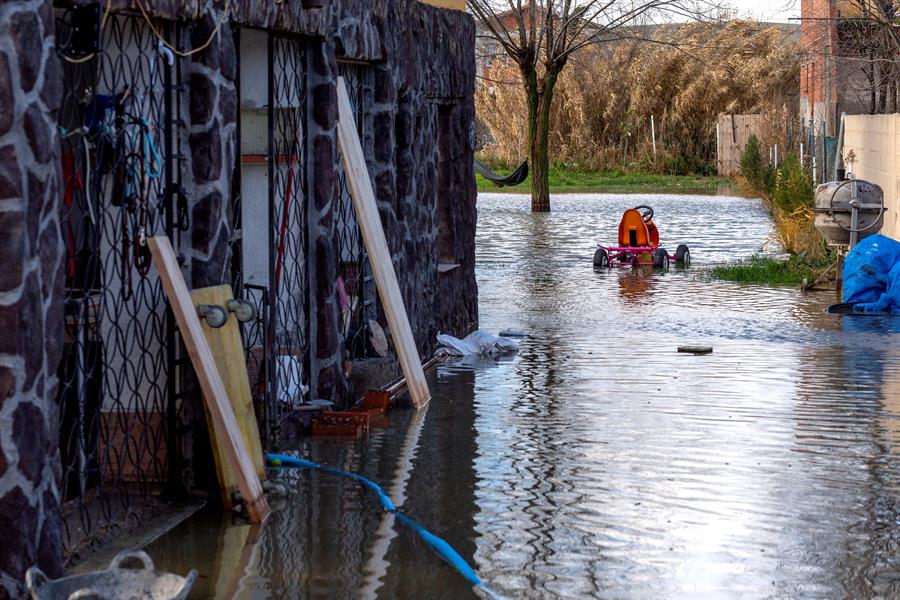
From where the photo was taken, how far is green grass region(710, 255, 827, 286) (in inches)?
689

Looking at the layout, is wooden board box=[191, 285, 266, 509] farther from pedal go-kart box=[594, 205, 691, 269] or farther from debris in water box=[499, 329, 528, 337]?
pedal go-kart box=[594, 205, 691, 269]

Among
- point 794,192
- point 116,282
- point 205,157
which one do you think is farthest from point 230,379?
point 794,192

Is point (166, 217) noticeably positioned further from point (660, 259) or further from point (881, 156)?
point (881, 156)

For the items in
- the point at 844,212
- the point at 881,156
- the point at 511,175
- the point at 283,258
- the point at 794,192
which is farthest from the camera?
the point at 511,175

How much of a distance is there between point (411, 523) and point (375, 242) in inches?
133

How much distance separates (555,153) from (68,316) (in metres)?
41.7

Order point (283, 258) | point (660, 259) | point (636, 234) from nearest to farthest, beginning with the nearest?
1. point (283, 258)
2. point (660, 259)
3. point (636, 234)

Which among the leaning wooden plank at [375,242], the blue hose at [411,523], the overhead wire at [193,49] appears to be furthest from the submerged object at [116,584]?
the leaning wooden plank at [375,242]

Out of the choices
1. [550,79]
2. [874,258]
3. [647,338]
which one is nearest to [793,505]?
[647,338]

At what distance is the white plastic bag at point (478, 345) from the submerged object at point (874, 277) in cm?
417

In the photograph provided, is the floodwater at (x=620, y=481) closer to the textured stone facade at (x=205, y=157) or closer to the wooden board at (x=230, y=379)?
the wooden board at (x=230, y=379)

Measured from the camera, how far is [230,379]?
291 inches

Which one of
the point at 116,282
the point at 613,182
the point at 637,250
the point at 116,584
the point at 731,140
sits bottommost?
the point at 116,584

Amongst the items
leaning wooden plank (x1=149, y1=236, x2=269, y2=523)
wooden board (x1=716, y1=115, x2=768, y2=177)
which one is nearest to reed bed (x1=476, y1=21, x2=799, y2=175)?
wooden board (x1=716, y1=115, x2=768, y2=177)
